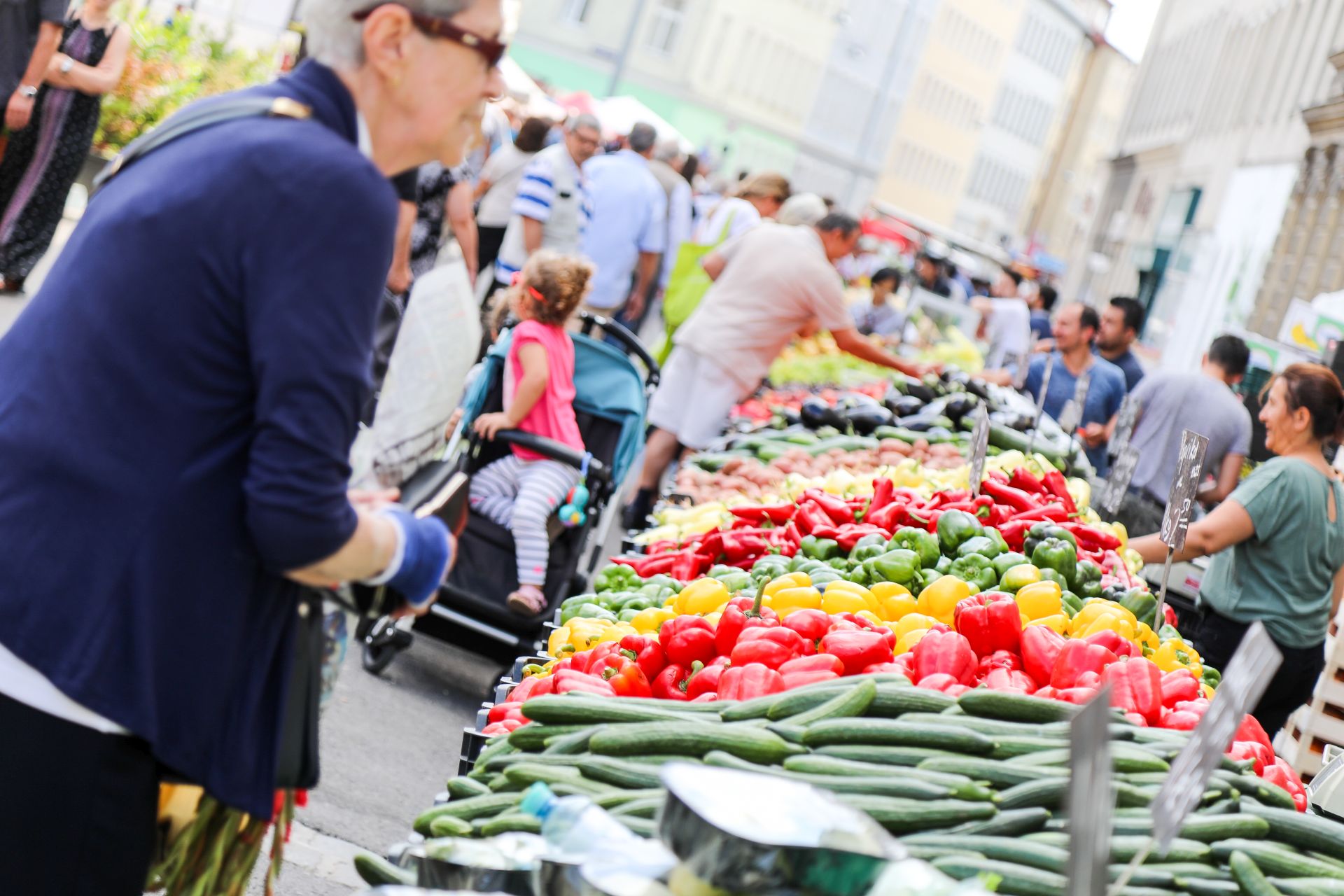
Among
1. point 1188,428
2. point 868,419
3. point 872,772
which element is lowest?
point 872,772

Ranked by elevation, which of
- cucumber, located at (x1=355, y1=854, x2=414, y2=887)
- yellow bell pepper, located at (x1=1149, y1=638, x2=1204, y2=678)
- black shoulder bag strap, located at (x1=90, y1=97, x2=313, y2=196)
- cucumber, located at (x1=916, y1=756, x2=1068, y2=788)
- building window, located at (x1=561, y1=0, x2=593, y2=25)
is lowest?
cucumber, located at (x1=355, y1=854, x2=414, y2=887)

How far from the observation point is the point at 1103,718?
78.6 inches

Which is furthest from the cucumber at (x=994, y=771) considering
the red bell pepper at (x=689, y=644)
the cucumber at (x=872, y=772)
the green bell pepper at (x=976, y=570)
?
the green bell pepper at (x=976, y=570)

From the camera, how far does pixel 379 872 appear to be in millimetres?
2572

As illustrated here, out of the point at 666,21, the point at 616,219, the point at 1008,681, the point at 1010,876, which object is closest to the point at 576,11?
the point at 666,21

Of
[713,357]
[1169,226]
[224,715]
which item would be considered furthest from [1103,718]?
[1169,226]

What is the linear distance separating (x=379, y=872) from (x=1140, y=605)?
2659 millimetres

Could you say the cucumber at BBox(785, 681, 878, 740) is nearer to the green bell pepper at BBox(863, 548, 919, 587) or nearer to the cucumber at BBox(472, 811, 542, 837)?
the cucumber at BBox(472, 811, 542, 837)

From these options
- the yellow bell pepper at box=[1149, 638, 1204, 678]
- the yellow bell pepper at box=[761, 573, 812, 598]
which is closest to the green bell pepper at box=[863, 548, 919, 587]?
the yellow bell pepper at box=[761, 573, 812, 598]

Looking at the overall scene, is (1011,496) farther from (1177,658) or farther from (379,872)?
(379,872)

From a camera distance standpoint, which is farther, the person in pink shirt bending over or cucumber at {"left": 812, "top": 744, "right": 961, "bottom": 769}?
the person in pink shirt bending over

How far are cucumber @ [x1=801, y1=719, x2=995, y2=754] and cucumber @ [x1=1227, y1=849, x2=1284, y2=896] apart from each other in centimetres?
46

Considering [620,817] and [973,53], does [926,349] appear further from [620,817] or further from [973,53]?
[973,53]

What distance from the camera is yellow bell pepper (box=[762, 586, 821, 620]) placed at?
412 cm
